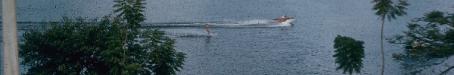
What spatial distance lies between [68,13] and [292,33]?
517 inches

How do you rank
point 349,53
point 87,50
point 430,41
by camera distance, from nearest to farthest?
point 87,50 → point 430,41 → point 349,53

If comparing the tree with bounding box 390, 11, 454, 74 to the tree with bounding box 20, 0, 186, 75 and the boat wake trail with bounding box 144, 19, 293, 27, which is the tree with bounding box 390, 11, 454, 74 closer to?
the tree with bounding box 20, 0, 186, 75

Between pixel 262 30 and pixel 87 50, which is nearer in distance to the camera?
pixel 87 50

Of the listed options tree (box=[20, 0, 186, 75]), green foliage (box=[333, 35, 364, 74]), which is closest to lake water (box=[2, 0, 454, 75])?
green foliage (box=[333, 35, 364, 74])

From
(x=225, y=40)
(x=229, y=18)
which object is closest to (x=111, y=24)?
(x=225, y=40)

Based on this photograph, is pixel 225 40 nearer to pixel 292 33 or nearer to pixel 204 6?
pixel 292 33

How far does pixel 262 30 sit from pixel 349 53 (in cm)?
2376

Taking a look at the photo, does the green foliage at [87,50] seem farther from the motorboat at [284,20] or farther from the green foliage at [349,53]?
the motorboat at [284,20]

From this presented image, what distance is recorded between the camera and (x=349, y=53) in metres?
20.8

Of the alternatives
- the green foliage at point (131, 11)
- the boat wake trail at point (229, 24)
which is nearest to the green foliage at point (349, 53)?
the green foliage at point (131, 11)

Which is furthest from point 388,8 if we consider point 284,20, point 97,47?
point 284,20

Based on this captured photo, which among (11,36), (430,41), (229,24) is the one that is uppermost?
(229,24)

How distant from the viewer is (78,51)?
18.4 meters

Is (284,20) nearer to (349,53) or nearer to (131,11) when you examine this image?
(349,53)
